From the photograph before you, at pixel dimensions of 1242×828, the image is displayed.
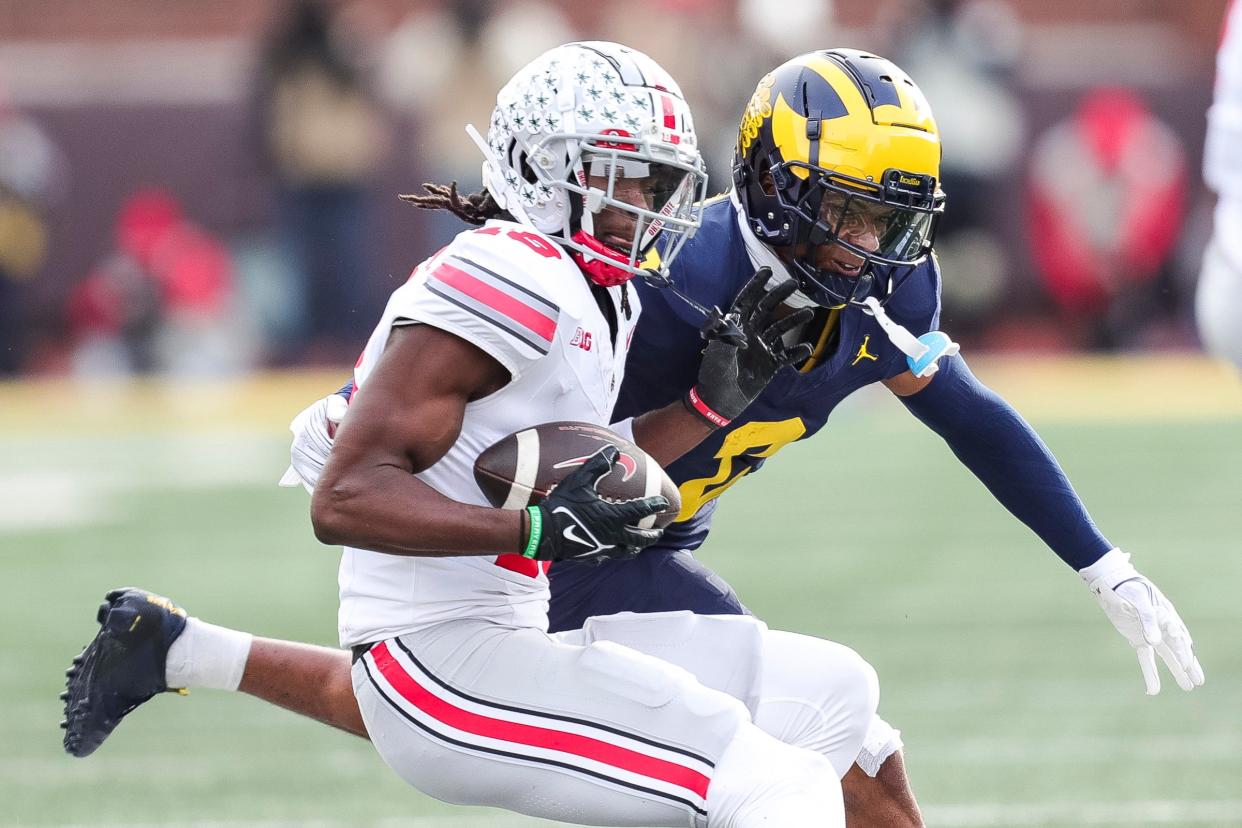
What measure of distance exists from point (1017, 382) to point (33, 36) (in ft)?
29.1

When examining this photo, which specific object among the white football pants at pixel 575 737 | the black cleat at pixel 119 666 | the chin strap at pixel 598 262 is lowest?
the black cleat at pixel 119 666

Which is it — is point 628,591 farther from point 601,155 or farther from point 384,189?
point 384,189

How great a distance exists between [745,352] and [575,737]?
2.75ft

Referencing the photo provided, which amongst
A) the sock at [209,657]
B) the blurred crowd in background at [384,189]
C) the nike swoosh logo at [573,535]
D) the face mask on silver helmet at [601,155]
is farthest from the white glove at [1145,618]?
the blurred crowd in background at [384,189]

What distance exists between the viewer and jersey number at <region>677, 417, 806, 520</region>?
13.1 feet

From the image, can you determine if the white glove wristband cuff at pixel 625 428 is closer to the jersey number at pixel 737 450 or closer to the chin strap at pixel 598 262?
the jersey number at pixel 737 450

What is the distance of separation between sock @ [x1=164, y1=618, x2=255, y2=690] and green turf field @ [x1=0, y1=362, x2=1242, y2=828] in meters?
0.79

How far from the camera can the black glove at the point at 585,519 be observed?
3.04 meters

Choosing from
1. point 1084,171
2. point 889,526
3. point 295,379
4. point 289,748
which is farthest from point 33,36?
point 289,748

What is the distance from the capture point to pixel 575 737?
314cm

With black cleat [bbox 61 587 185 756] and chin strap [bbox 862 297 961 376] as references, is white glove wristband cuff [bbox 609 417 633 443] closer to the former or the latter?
chin strap [bbox 862 297 961 376]

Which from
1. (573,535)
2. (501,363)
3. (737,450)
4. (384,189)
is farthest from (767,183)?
(384,189)

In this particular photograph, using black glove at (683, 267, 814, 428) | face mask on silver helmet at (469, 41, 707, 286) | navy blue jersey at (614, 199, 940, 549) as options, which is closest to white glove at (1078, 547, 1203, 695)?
navy blue jersey at (614, 199, 940, 549)

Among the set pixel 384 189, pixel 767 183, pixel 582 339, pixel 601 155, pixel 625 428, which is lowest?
pixel 384 189
